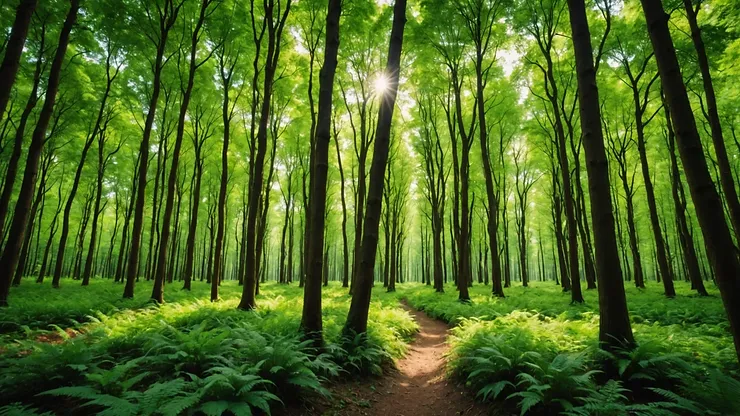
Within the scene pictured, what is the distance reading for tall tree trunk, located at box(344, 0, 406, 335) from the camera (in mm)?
6230

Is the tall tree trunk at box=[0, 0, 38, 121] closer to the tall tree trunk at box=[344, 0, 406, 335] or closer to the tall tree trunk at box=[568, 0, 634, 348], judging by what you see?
the tall tree trunk at box=[344, 0, 406, 335]

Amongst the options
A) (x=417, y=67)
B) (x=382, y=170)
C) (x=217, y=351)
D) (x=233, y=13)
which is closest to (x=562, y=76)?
(x=417, y=67)

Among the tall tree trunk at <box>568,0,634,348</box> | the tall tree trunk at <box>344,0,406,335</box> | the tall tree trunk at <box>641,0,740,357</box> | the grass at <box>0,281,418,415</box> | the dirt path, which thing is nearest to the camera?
the grass at <box>0,281,418,415</box>

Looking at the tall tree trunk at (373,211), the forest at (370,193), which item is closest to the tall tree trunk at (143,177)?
the forest at (370,193)

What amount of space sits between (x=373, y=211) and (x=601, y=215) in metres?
3.83

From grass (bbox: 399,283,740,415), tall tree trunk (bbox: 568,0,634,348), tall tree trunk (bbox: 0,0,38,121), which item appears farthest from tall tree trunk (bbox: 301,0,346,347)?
tall tree trunk (bbox: 0,0,38,121)

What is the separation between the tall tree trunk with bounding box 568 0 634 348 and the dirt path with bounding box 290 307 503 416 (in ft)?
7.64

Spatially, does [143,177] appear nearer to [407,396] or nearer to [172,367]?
[172,367]

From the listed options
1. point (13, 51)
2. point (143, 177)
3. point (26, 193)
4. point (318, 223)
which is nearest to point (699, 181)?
point (318, 223)

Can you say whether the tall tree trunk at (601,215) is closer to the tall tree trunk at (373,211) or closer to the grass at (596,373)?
the grass at (596,373)

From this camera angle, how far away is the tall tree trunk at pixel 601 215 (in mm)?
4617

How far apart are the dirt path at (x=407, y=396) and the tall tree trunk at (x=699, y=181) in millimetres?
2955

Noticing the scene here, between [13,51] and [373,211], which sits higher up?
[13,51]

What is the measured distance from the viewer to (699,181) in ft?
11.4
